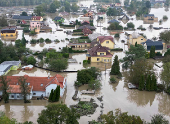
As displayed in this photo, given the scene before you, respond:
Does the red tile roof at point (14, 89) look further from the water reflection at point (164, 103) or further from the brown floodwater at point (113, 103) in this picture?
the water reflection at point (164, 103)

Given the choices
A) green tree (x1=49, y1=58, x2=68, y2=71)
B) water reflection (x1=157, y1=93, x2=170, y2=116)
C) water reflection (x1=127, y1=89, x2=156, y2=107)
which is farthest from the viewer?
green tree (x1=49, y1=58, x2=68, y2=71)

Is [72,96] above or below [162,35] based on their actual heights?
below

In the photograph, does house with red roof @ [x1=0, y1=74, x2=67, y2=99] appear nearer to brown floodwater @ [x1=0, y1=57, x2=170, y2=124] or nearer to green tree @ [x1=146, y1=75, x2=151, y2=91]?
brown floodwater @ [x1=0, y1=57, x2=170, y2=124]

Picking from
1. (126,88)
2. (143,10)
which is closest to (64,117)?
(126,88)

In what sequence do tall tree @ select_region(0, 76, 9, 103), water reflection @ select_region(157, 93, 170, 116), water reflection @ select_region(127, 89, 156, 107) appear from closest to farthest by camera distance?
tall tree @ select_region(0, 76, 9, 103) → water reflection @ select_region(157, 93, 170, 116) → water reflection @ select_region(127, 89, 156, 107)

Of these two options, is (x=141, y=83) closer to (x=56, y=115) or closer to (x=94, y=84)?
(x=94, y=84)

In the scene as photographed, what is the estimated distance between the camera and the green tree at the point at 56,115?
14484mm

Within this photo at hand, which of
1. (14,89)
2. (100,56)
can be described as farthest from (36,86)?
(100,56)

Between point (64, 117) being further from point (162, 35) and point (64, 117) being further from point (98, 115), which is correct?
point (162, 35)

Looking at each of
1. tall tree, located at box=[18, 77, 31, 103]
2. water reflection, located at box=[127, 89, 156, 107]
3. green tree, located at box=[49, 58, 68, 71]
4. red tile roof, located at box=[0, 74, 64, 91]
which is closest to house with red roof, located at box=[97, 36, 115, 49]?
green tree, located at box=[49, 58, 68, 71]

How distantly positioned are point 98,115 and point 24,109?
527 cm

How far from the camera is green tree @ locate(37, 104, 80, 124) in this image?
14.5m

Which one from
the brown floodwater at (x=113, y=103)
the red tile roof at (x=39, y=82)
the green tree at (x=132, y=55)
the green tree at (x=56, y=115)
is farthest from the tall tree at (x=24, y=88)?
the green tree at (x=132, y=55)

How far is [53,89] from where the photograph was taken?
19516 mm
